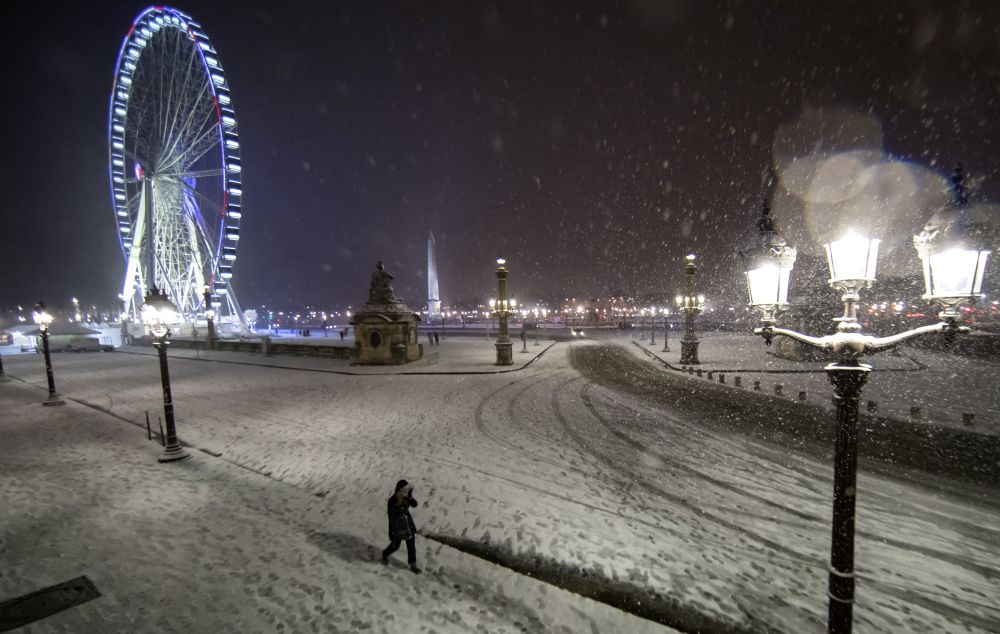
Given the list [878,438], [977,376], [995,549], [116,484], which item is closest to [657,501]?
[995,549]

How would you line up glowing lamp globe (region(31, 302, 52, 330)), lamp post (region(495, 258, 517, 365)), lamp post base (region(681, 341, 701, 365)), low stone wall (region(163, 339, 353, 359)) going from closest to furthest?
glowing lamp globe (region(31, 302, 52, 330))
lamp post (region(495, 258, 517, 365))
lamp post base (region(681, 341, 701, 365))
low stone wall (region(163, 339, 353, 359))

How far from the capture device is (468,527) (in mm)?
6578

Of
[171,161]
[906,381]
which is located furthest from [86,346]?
[906,381]

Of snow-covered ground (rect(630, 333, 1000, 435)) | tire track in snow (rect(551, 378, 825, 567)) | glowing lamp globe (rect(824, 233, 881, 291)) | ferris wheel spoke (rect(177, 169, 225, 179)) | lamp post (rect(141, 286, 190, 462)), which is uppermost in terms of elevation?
ferris wheel spoke (rect(177, 169, 225, 179))

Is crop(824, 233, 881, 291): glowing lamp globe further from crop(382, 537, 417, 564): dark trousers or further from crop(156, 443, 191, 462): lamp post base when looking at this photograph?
crop(156, 443, 191, 462): lamp post base

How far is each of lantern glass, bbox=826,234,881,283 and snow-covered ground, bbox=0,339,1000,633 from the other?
395 centimetres

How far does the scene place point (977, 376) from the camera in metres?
17.6

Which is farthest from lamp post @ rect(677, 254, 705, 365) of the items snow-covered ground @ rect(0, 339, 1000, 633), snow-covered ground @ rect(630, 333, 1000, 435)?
snow-covered ground @ rect(0, 339, 1000, 633)

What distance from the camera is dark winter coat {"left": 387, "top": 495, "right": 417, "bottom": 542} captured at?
5453mm

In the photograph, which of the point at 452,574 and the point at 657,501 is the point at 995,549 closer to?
the point at 657,501

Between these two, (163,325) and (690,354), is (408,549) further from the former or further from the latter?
(690,354)

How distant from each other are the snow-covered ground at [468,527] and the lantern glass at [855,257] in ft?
13.0

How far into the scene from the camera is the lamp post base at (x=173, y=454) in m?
9.38

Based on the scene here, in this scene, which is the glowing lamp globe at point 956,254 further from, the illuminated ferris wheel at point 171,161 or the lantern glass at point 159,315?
the illuminated ferris wheel at point 171,161
